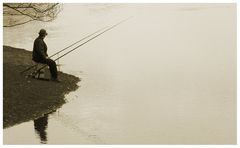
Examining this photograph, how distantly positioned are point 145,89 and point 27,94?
484 centimetres

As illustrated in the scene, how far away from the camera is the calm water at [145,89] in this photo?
43.1ft

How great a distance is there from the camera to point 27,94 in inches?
622

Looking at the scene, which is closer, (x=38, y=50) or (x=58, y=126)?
(x=58, y=126)

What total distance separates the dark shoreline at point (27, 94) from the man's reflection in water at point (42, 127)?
8.4 inches

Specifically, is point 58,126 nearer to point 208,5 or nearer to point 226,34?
point 226,34

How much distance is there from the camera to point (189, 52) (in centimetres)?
2938

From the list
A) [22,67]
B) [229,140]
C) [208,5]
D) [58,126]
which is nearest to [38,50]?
[22,67]

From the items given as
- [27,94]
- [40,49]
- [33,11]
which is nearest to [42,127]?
[27,94]

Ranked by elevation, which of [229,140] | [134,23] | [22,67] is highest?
[134,23]

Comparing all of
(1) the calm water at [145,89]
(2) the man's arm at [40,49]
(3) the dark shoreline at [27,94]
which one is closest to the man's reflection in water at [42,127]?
(1) the calm water at [145,89]

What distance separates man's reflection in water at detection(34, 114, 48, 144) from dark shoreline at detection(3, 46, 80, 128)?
215 mm

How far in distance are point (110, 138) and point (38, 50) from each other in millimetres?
5317

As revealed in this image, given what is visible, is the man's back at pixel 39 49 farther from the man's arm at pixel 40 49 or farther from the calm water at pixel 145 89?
the calm water at pixel 145 89

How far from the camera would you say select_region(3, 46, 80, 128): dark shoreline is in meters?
14.2
